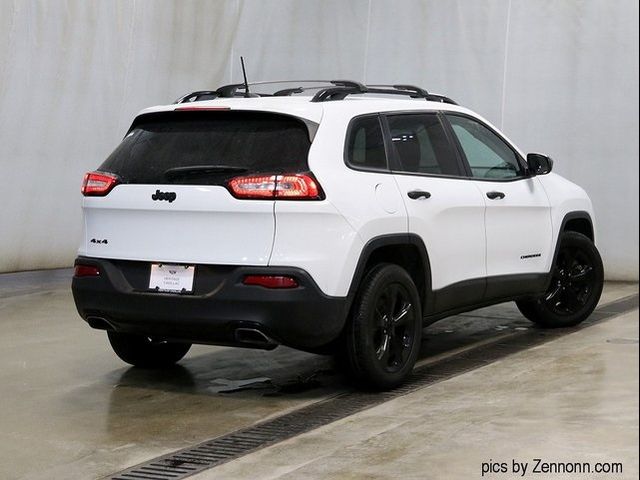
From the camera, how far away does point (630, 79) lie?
11836mm

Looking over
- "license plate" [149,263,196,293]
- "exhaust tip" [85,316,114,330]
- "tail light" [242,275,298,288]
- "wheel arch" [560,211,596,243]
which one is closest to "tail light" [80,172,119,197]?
"license plate" [149,263,196,293]

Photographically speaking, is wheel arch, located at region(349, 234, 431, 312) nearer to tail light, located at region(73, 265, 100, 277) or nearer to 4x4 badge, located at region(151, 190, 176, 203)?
4x4 badge, located at region(151, 190, 176, 203)

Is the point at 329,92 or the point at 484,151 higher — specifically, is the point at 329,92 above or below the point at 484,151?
above

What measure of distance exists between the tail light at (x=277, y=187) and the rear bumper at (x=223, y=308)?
1.25ft

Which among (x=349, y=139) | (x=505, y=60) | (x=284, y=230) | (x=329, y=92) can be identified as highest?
(x=505, y=60)

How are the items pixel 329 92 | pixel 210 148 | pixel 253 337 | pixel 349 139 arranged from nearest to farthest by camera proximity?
1. pixel 253 337
2. pixel 210 148
3. pixel 349 139
4. pixel 329 92

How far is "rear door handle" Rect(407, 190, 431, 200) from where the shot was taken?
6895mm

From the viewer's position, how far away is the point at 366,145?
6789 mm

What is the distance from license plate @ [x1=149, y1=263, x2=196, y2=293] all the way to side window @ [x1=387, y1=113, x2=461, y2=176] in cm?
147

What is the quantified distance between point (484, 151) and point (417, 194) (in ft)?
4.09

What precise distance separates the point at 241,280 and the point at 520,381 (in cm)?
184

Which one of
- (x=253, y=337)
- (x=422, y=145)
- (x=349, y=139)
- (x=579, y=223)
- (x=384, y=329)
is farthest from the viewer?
(x=579, y=223)

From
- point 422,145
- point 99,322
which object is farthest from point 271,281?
point 422,145

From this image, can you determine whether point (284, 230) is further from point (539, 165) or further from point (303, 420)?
point (539, 165)
